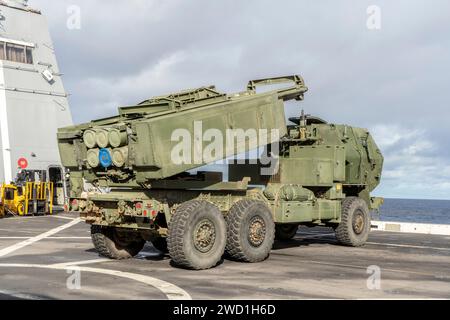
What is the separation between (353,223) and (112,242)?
6690mm

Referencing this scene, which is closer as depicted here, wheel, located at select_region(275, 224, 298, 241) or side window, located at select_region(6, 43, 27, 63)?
wheel, located at select_region(275, 224, 298, 241)

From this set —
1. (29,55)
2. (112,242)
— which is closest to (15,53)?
(29,55)

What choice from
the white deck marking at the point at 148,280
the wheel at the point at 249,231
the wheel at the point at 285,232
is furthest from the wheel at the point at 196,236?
the wheel at the point at 285,232

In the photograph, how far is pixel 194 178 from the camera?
11.1m

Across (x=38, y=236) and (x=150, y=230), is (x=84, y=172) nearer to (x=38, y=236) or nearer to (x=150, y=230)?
(x=150, y=230)

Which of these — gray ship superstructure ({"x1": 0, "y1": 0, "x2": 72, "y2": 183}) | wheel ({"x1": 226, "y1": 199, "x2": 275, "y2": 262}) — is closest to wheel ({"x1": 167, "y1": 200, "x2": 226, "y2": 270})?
wheel ({"x1": 226, "y1": 199, "x2": 275, "y2": 262})

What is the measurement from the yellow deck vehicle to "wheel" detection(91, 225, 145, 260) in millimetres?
14984

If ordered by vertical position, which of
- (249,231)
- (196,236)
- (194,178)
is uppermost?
(194,178)

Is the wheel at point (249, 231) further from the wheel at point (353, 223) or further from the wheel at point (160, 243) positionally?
the wheel at point (353, 223)

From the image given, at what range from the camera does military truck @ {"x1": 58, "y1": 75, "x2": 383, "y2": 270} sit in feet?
31.1

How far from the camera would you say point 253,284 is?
8352mm

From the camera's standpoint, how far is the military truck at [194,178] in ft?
31.1

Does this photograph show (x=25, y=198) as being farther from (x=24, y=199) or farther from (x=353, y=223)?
(x=353, y=223)

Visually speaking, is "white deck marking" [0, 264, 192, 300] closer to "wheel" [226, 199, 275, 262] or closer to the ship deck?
the ship deck
